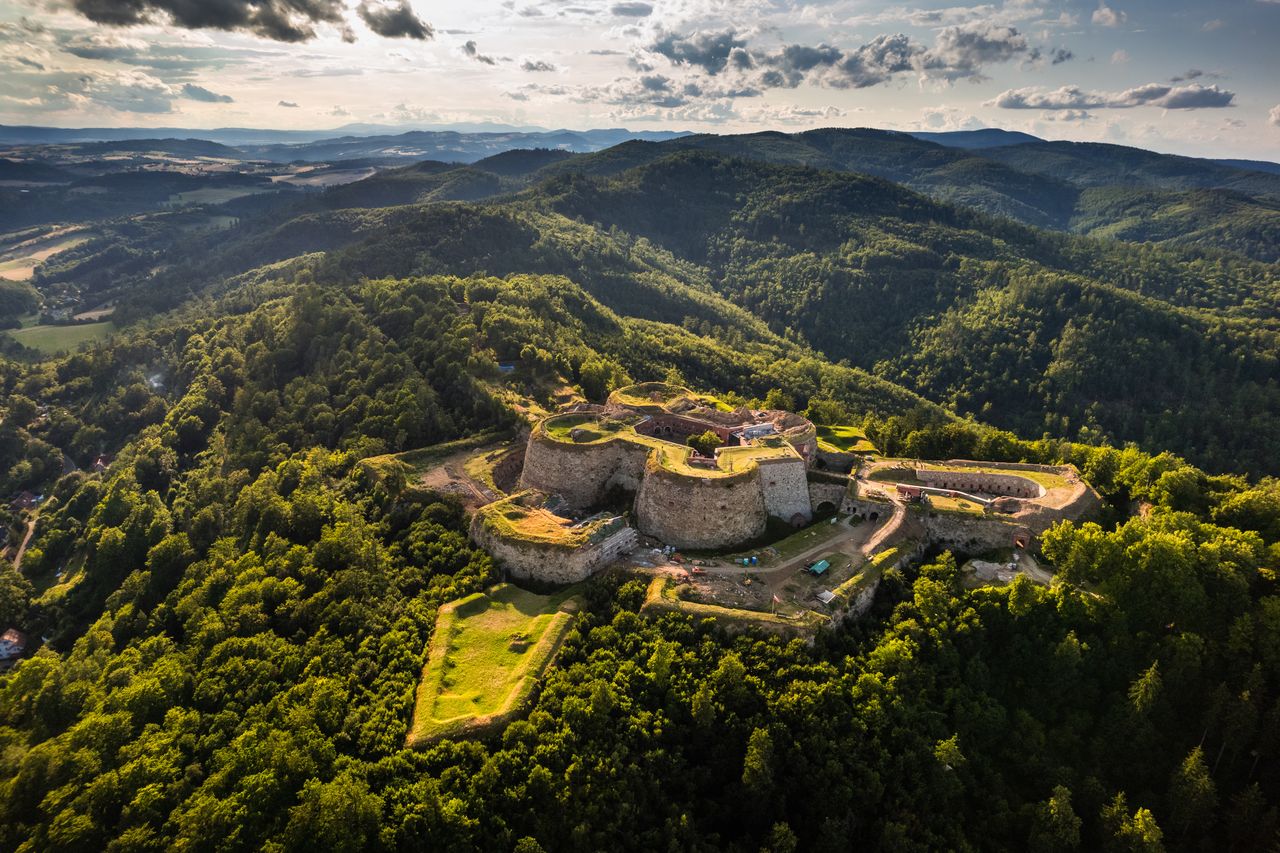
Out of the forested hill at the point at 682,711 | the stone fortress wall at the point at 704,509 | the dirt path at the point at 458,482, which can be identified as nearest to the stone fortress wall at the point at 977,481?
the forested hill at the point at 682,711

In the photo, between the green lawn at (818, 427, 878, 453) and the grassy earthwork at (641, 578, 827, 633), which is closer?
the grassy earthwork at (641, 578, 827, 633)

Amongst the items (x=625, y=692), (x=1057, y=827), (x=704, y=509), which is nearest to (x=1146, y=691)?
(x=1057, y=827)

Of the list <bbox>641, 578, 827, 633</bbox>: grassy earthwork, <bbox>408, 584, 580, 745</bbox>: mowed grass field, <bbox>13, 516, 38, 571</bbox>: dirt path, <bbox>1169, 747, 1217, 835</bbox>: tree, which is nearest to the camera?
<bbox>1169, 747, 1217, 835</bbox>: tree

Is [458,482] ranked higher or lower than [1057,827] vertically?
higher

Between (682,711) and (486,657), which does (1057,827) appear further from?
(486,657)

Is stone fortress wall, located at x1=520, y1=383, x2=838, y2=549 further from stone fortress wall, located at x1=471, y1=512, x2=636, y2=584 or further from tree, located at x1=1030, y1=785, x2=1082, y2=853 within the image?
tree, located at x1=1030, y1=785, x2=1082, y2=853

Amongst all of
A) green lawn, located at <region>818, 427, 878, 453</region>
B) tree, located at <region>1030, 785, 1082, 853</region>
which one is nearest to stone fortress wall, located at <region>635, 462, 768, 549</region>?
green lawn, located at <region>818, 427, 878, 453</region>
